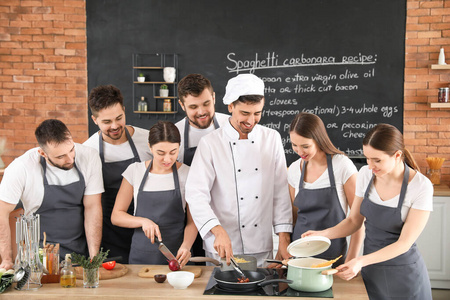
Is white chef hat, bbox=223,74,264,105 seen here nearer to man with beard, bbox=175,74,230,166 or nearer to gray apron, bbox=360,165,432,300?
man with beard, bbox=175,74,230,166

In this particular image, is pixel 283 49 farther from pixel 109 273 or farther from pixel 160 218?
pixel 109 273

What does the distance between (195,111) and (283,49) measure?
242 cm

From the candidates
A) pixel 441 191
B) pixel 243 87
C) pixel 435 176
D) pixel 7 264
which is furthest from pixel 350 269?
pixel 435 176

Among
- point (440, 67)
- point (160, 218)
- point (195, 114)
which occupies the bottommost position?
point (160, 218)

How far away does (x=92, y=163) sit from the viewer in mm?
2943

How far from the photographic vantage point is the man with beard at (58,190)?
2.72 m

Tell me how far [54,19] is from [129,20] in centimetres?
81

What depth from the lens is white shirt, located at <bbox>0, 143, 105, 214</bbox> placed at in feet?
9.06

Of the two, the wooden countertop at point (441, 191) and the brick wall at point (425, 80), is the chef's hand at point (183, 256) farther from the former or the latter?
the brick wall at point (425, 80)

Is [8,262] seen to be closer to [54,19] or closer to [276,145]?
[276,145]

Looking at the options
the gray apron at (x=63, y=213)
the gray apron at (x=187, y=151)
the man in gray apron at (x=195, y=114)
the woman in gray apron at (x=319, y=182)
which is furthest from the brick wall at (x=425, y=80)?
the gray apron at (x=63, y=213)

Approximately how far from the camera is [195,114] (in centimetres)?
306

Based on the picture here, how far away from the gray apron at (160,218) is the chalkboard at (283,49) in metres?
2.52

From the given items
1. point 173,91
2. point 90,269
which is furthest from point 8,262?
point 173,91
